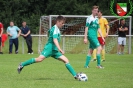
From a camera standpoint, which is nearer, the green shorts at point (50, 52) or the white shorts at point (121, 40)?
the green shorts at point (50, 52)

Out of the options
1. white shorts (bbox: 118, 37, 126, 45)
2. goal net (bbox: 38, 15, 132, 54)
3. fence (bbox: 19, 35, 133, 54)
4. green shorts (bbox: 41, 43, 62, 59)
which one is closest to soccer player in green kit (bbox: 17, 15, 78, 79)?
green shorts (bbox: 41, 43, 62, 59)

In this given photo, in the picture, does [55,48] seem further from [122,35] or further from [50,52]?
[122,35]

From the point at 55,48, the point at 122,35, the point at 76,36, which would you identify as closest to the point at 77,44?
the point at 76,36

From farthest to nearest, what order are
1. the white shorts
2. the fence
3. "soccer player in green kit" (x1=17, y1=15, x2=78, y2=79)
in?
the fence
the white shorts
"soccer player in green kit" (x1=17, y1=15, x2=78, y2=79)

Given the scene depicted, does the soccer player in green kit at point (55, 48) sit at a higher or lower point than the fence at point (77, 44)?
higher

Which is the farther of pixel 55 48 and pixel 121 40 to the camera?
pixel 121 40

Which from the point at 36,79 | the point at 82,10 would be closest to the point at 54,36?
the point at 36,79

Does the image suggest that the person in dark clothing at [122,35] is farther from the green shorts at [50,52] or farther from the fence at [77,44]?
the green shorts at [50,52]

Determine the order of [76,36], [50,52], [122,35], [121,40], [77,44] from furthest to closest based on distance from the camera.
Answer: [77,44]
[76,36]
[122,35]
[121,40]
[50,52]

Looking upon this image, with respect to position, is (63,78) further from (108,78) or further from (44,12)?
(44,12)

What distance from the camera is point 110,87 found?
10.6 metres

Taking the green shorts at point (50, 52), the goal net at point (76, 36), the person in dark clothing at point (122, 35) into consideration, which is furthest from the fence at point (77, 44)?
the green shorts at point (50, 52)

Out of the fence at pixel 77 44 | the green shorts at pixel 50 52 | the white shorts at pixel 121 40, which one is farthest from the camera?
the fence at pixel 77 44

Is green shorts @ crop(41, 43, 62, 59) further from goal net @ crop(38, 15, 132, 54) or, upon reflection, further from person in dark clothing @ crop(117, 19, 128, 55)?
goal net @ crop(38, 15, 132, 54)
